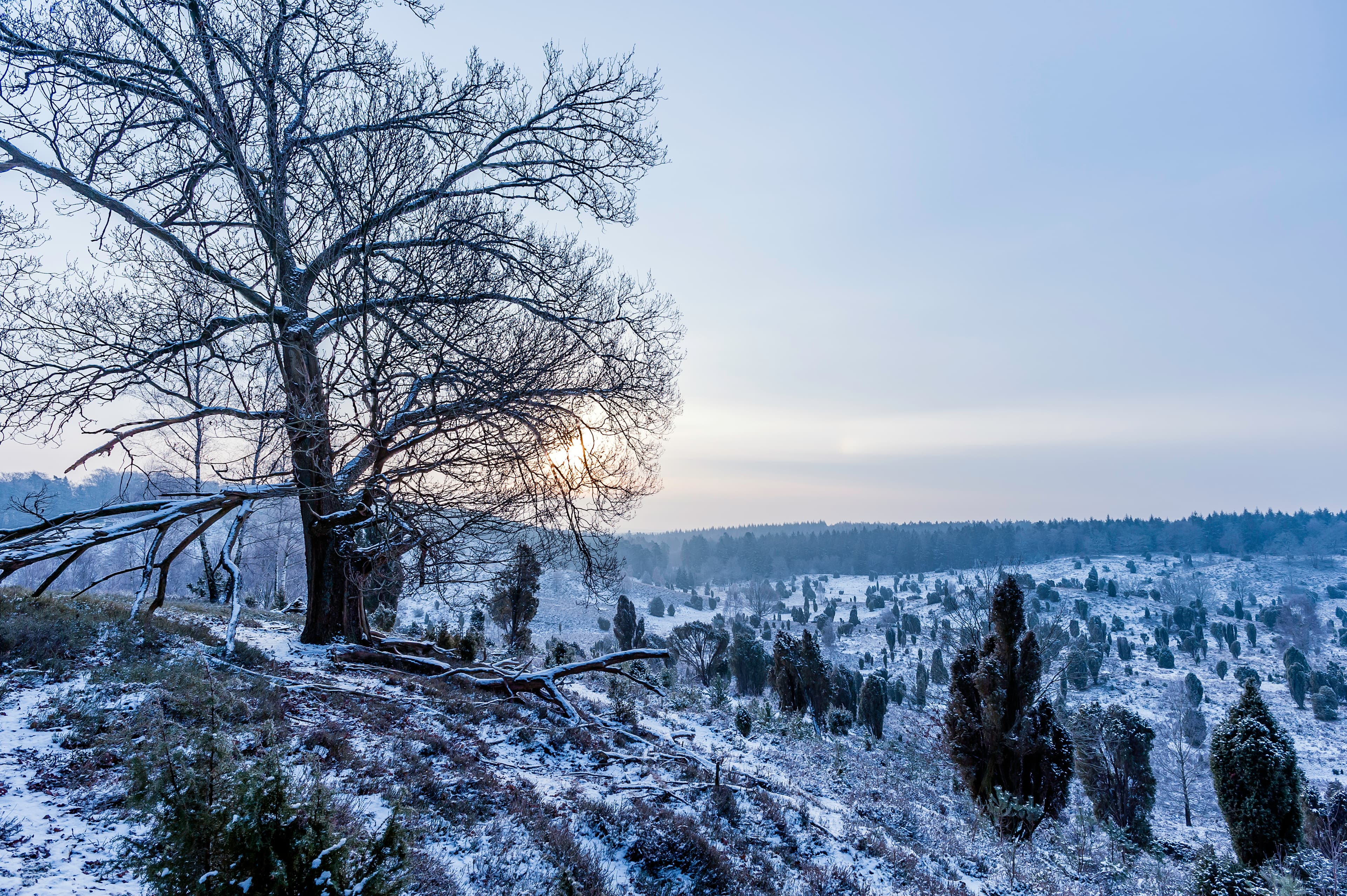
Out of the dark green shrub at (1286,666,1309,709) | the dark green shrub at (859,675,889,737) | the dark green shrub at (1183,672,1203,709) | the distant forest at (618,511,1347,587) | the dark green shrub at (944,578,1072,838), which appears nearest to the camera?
the dark green shrub at (944,578,1072,838)

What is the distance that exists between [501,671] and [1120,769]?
28802 millimetres

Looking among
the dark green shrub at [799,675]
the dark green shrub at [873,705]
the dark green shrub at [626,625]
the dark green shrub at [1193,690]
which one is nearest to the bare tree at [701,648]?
the dark green shrub at [626,625]

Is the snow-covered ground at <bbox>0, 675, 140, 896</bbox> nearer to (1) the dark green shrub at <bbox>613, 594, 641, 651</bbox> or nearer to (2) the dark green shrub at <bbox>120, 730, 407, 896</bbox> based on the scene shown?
(2) the dark green shrub at <bbox>120, 730, 407, 896</bbox>

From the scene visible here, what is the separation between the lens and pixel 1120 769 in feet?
85.6

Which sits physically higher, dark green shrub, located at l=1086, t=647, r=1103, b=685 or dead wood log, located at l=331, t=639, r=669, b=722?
dead wood log, located at l=331, t=639, r=669, b=722

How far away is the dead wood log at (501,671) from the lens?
8.77 m

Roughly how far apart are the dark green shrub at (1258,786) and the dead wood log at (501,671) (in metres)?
18.1

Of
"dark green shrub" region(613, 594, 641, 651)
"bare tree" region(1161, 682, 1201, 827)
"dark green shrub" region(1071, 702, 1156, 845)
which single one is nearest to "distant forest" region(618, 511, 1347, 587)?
"bare tree" region(1161, 682, 1201, 827)

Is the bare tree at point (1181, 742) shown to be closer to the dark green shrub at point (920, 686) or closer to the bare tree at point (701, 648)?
the dark green shrub at point (920, 686)

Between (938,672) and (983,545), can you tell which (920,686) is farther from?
(983,545)

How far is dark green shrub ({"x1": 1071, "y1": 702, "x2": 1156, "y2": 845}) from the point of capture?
25516 millimetres

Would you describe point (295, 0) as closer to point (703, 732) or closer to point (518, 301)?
point (518, 301)

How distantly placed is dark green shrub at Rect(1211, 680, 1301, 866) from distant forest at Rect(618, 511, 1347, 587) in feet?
339

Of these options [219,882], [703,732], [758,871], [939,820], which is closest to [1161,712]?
[939,820]
